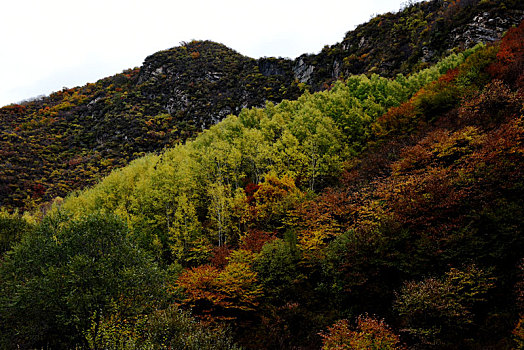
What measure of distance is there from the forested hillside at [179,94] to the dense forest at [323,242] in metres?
A: 32.9

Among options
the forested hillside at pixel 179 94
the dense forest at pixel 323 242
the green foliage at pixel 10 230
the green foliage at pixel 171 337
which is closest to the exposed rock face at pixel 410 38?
the forested hillside at pixel 179 94

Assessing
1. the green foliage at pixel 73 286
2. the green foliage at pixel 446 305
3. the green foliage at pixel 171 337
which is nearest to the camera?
the green foliage at pixel 171 337

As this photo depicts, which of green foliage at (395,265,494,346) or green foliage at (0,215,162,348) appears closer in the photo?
green foliage at (395,265,494,346)

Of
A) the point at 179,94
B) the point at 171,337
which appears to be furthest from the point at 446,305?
the point at 179,94

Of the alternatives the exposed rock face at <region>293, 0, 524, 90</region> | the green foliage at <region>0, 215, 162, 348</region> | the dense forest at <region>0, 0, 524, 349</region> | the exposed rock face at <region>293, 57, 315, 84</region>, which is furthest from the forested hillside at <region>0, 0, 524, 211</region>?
the green foliage at <region>0, 215, 162, 348</region>

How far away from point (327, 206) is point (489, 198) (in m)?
11.4

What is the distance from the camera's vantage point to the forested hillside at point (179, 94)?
67.6m

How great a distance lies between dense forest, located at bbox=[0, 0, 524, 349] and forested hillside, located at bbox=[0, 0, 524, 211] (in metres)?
32.9

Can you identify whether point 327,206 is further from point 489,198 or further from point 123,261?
point 123,261

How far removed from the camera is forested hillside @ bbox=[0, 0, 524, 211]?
6756 cm

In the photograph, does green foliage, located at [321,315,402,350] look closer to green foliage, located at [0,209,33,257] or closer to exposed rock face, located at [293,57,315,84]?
green foliage, located at [0,209,33,257]

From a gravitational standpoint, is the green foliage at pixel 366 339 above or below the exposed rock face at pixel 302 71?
below

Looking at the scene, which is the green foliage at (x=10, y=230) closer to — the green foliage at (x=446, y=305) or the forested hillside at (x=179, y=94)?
the forested hillside at (x=179, y=94)

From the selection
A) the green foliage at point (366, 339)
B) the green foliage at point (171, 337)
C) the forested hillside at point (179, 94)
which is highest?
the forested hillside at point (179, 94)
